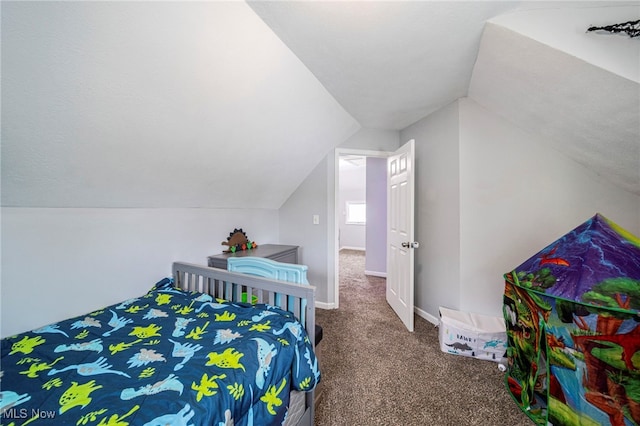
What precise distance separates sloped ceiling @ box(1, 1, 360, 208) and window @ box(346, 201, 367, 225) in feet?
17.4

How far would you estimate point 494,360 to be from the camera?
187 centimetres

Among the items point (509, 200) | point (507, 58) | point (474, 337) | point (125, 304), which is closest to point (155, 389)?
point (125, 304)

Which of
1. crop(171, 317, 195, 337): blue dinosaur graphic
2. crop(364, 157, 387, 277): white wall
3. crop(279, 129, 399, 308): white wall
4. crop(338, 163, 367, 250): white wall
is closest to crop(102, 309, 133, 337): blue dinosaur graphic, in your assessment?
crop(171, 317, 195, 337): blue dinosaur graphic

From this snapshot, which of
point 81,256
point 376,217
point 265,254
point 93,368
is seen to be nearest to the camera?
point 93,368

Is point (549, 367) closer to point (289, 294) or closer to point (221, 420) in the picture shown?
point (289, 294)

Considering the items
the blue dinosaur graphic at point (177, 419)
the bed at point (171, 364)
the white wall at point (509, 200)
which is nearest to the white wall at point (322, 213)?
the white wall at point (509, 200)

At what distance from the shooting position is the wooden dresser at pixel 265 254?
86.0 inches

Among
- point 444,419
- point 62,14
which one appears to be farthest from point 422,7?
point 444,419

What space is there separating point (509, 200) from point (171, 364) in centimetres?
268

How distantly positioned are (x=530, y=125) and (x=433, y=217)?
1104 mm

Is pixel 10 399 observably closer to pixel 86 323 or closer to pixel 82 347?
pixel 82 347

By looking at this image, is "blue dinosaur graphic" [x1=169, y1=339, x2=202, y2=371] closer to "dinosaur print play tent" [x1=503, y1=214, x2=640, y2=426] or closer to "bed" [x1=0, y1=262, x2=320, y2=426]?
"bed" [x1=0, y1=262, x2=320, y2=426]

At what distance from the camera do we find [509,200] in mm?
2092

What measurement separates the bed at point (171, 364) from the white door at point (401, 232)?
4.70 feet
